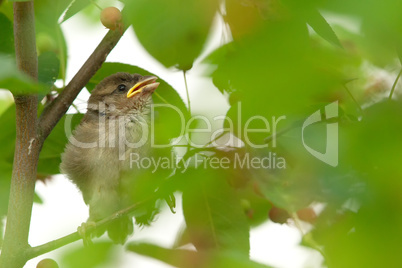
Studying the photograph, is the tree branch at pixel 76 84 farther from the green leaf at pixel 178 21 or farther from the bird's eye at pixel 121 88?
the bird's eye at pixel 121 88

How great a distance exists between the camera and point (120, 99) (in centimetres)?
419

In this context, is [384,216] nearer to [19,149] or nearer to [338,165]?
[338,165]

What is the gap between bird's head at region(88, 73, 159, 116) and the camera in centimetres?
396

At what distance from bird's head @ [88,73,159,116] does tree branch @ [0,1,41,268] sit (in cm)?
159

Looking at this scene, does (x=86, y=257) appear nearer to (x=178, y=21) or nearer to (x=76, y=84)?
(x=178, y=21)

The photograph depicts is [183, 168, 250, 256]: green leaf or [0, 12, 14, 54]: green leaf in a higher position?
[0, 12, 14, 54]: green leaf

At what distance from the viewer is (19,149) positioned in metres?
2.32

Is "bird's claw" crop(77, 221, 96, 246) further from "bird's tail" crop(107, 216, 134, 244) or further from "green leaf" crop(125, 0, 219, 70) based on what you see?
"green leaf" crop(125, 0, 219, 70)

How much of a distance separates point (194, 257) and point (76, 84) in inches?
67.5

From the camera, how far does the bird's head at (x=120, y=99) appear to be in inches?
156

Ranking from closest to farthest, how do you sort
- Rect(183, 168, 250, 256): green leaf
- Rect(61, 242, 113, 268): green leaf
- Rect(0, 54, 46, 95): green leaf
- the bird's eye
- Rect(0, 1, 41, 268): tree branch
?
Rect(0, 54, 46, 95): green leaf → Rect(61, 242, 113, 268): green leaf → Rect(183, 168, 250, 256): green leaf → Rect(0, 1, 41, 268): tree branch → the bird's eye

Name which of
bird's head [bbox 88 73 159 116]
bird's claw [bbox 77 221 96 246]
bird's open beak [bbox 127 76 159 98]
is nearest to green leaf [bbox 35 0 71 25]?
bird's claw [bbox 77 221 96 246]

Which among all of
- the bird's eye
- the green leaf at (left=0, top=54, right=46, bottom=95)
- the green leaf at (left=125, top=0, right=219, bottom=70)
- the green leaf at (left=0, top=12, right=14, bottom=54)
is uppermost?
the bird's eye

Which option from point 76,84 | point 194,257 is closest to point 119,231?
point 76,84
